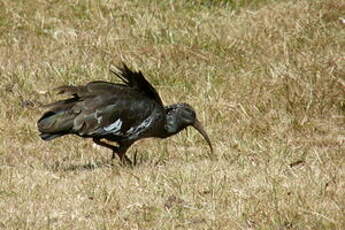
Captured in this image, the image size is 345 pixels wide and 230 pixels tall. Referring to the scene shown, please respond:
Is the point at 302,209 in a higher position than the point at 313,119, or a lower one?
higher

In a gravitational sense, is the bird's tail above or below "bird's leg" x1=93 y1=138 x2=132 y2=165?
above

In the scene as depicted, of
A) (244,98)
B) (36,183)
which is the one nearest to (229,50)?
(244,98)

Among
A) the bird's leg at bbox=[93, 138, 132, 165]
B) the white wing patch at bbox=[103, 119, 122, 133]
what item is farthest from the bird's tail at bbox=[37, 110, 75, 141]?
the bird's leg at bbox=[93, 138, 132, 165]

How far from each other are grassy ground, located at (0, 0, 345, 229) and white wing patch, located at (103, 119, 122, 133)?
37 centimetres

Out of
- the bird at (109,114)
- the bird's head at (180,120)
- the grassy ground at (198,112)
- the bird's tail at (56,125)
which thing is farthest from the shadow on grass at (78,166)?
the bird's head at (180,120)

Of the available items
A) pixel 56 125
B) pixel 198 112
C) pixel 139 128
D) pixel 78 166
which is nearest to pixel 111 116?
pixel 139 128

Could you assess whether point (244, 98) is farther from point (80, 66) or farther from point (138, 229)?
point (138, 229)

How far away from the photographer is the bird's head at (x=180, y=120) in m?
10.4

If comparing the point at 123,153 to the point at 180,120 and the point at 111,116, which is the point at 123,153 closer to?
the point at 111,116

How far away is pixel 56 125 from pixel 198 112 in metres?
2.77

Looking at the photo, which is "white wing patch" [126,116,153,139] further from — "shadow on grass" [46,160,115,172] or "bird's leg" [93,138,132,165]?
"shadow on grass" [46,160,115,172]

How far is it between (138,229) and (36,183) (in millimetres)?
1668

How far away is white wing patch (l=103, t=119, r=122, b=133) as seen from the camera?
9781 mm

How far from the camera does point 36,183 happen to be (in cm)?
907
